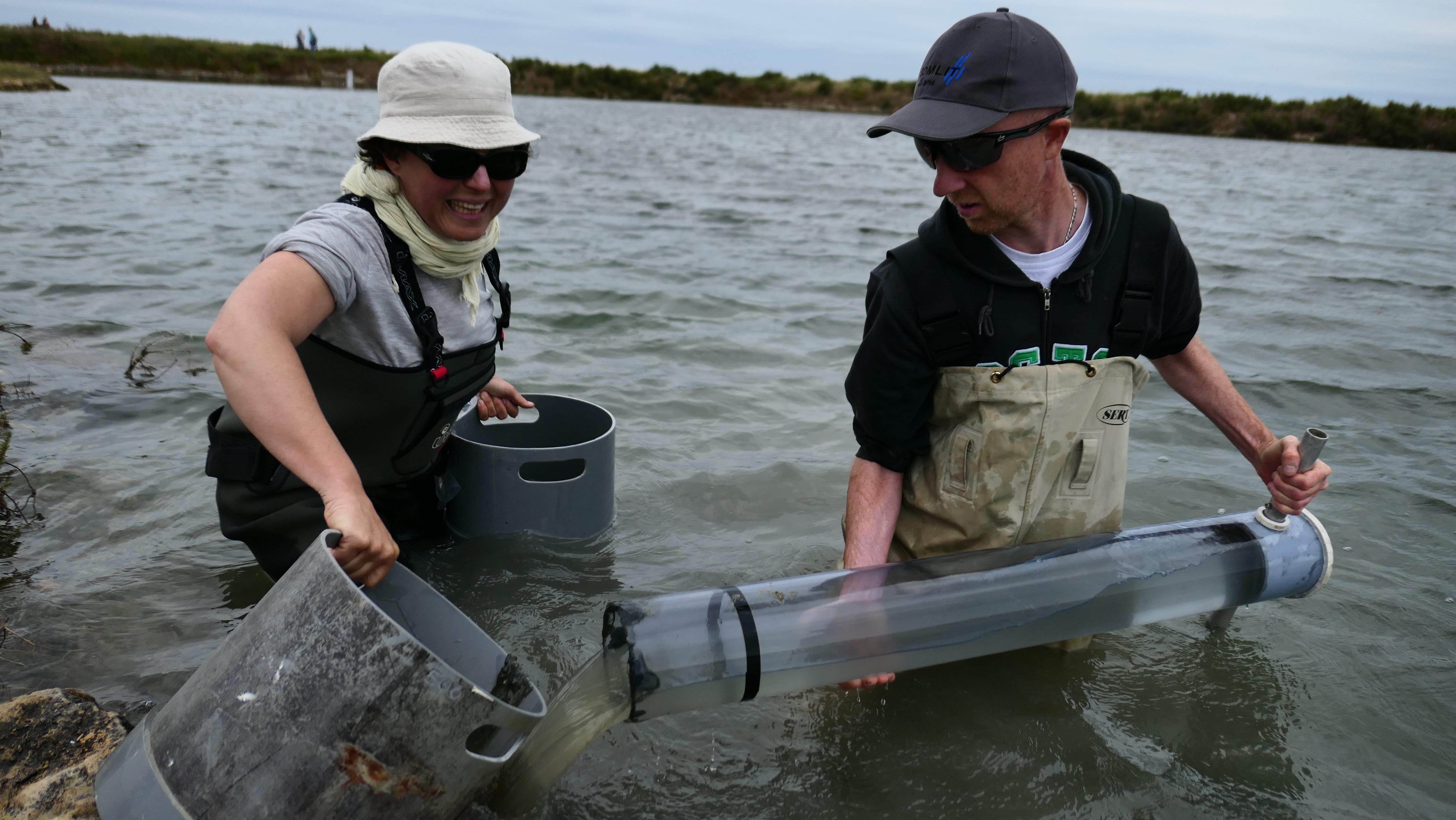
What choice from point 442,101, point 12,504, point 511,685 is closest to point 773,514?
point 511,685

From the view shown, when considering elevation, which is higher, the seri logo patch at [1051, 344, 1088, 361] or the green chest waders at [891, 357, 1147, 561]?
the seri logo patch at [1051, 344, 1088, 361]

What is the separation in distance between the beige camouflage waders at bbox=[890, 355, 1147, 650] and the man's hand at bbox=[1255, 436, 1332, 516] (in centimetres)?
43

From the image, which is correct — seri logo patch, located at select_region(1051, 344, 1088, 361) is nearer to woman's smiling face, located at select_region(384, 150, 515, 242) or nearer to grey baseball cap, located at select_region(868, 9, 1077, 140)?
grey baseball cap, located at select_region(868, 9, 1077, 140)

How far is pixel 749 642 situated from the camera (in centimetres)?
241

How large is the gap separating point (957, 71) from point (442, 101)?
1441 millimetres

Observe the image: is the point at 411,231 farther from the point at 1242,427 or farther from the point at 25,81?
the point at 25,81

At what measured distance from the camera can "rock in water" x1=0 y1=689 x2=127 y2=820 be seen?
2199 millimetres

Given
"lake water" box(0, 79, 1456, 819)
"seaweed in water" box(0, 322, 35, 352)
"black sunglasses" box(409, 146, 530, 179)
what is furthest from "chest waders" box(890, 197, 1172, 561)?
"seaweed in water" box(0, 322, 35, 352)

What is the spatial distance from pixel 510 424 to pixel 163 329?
13.9 ft

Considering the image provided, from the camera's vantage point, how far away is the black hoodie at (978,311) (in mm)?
2686

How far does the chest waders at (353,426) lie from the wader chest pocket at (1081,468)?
1.93m

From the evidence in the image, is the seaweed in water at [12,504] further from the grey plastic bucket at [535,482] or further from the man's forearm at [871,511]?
the man's forearm at [871,511]

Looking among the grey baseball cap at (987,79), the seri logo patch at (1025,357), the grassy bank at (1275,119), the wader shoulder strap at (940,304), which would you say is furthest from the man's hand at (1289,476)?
the grassy bank at (1275,119)

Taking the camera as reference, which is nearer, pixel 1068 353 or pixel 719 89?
pixel 1068 353
